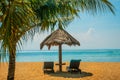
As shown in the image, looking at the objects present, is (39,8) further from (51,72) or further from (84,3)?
(51,72)

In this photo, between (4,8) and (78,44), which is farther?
(78,44)

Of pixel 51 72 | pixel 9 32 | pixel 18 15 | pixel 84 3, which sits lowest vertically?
pixel 51 72

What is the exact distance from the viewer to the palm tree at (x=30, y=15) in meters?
3.29

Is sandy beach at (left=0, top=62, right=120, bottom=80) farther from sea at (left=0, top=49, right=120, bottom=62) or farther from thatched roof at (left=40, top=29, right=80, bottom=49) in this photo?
sea at (left=0, top=49, right=120, bottom=62)

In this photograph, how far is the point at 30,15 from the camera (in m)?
3.63

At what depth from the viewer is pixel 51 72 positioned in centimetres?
1146

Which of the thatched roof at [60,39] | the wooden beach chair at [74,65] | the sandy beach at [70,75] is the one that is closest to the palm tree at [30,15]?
the sandy beach at [70,75]

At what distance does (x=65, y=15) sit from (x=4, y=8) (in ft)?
6.65

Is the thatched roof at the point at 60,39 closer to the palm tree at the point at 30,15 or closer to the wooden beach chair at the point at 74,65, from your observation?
the wooden beach chair at the point at 74,65

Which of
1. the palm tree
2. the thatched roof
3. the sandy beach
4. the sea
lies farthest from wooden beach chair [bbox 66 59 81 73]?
the palm tree

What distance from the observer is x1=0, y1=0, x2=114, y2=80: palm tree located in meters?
3.29

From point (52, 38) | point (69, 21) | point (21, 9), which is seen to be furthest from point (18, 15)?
point (52, 38)

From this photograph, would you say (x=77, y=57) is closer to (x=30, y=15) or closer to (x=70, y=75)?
(x=70, y=75)

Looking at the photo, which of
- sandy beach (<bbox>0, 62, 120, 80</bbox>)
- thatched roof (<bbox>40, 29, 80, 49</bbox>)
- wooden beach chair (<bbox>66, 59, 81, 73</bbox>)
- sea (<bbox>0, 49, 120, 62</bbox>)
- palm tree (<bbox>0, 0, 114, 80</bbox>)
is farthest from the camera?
sea (<bbox>0, 49, 120, 62</bbox>)
